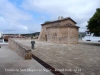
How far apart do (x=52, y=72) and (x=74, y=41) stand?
2063 cm

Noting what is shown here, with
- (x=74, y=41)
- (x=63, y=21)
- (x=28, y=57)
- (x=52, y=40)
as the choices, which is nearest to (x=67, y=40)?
(x=74, y=41)

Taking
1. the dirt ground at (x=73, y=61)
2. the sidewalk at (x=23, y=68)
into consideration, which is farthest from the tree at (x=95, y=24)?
the sidewalk at (x=23, y=68)

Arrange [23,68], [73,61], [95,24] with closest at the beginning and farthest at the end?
[23,68] → [73,61] → [95,24]

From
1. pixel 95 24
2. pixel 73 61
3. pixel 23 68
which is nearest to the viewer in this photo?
pixel 23 68

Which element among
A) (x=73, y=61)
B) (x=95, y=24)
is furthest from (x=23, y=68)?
(x=95, y=24)

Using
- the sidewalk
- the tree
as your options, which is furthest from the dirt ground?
the tree

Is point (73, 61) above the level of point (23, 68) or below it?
above

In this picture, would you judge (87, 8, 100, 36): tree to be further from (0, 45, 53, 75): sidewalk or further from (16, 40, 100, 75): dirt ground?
(0, 45, 53, 75): sidewalk

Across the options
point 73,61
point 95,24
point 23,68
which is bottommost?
point 23,68

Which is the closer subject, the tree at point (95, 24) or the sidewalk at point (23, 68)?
the sidewalk at point (23, 68)

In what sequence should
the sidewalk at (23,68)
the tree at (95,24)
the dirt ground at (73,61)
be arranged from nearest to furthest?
the sidewalk at (23,68)
the dirt ground at (73,61)
the tree at (95,24)

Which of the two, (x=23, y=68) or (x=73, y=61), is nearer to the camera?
(x=23, y=68)

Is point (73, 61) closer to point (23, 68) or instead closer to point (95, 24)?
point (23, 68)

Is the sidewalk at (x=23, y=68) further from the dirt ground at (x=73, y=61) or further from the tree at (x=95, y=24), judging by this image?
the tree at (x=95, y=24)
